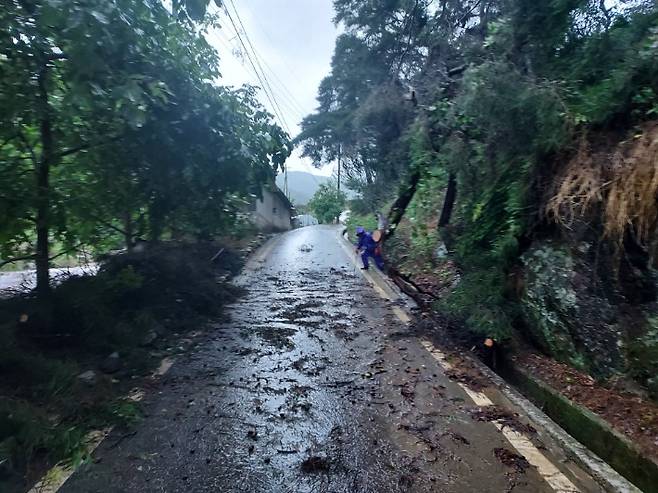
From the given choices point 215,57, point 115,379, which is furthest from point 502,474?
point 215,57

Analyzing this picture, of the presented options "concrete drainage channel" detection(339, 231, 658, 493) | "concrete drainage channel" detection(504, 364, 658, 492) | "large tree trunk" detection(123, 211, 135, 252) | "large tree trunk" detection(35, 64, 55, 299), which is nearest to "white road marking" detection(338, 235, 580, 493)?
"concrete drainage channel" detection(339, 231, 658, 493)

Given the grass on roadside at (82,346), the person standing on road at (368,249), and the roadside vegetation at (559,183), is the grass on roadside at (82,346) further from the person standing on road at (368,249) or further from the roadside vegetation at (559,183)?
the person standing on road at (368,249)

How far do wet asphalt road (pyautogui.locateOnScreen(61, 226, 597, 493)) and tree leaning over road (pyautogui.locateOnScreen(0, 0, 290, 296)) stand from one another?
2.13 metres

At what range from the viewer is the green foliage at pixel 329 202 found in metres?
52.7

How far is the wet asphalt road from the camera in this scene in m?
2.70

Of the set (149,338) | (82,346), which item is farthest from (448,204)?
(82,346)

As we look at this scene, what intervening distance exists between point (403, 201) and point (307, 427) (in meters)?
9.21

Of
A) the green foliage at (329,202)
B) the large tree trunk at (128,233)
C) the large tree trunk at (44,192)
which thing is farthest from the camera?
the green foliage at (329,202)

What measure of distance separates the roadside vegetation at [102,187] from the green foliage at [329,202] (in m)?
45.7

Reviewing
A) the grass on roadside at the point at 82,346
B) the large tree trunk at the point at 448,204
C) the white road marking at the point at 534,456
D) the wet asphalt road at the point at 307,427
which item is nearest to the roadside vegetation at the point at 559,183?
the white road marking at the point at 534,456

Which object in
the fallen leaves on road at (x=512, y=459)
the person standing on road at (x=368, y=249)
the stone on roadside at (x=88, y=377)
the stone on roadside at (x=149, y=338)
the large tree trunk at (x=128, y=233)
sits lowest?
the stone on roadside at (x=149, y=338)

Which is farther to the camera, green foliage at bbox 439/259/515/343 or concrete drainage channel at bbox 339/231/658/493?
green foliage at bbox 439/259/515/343

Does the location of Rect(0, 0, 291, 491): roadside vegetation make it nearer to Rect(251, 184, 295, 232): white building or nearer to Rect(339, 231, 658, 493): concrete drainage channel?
Rect(339, 231, 658, 493): concrete drainage channel

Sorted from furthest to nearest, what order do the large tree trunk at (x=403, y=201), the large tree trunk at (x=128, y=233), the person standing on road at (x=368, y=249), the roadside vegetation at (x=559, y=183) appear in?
the person standing on road at (x=368, y=249)
the large tree trunk at (x=403, y=201)
the large tree trunk at (x=128, y=233)
the roadside vegetation at (x=559, y=183)
